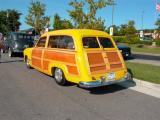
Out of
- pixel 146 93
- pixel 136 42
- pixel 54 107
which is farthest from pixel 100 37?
pixel 136 42

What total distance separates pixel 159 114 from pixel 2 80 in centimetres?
597

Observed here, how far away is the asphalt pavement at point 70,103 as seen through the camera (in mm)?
5957

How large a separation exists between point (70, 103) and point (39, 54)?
4052 millimetres

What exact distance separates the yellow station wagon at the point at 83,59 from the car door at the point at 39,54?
47 cm

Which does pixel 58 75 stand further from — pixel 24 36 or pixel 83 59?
pixel 24 36

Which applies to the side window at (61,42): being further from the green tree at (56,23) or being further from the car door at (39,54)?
the green tree at (56,23)

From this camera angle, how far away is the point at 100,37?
9062mm

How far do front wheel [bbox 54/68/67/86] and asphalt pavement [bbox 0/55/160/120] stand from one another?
0.17 m

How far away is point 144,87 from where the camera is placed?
8.85m

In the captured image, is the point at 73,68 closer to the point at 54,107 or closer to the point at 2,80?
the point at 54,107

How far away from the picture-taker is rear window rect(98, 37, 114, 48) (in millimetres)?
8938

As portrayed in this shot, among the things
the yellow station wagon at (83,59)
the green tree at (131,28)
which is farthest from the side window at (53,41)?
the green tree at (131,28)

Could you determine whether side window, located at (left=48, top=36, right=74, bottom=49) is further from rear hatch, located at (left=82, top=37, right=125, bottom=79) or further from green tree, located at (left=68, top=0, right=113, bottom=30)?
green tree, located at (left=68, top=0, right=113, bottom=30)

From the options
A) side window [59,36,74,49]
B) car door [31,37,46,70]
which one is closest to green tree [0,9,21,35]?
car door [31,37,46,70]
